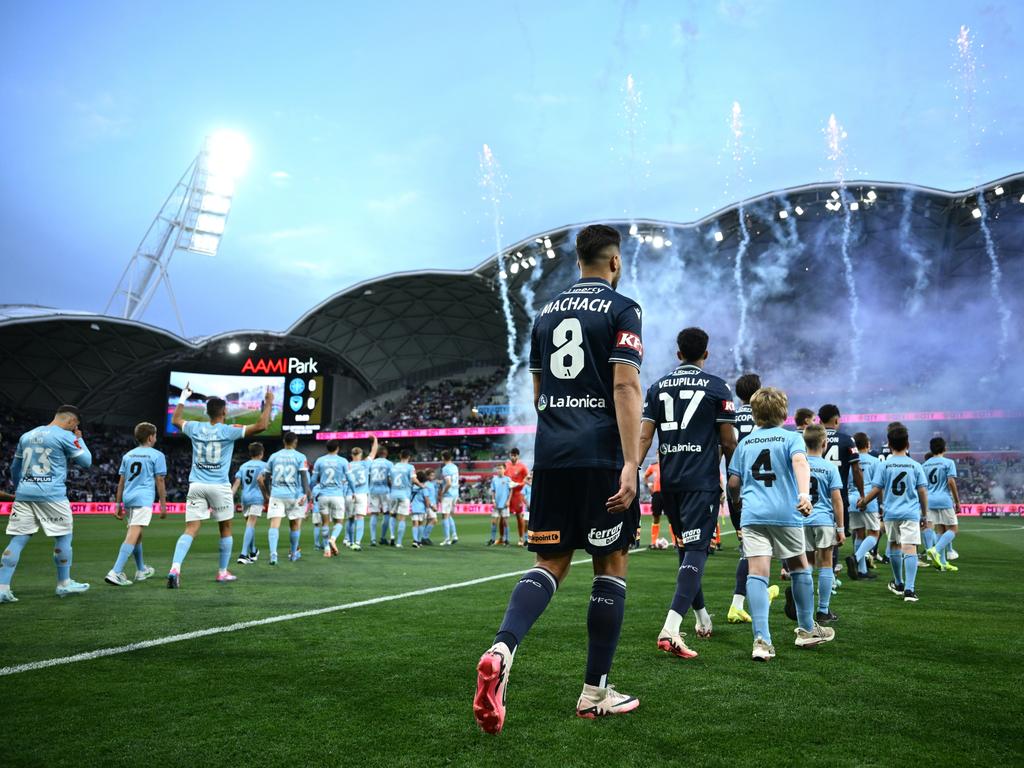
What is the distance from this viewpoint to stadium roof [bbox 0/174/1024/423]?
1591 inches

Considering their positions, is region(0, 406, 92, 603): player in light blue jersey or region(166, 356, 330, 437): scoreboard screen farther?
region(166, 356, 330, 437): scoreboard screen

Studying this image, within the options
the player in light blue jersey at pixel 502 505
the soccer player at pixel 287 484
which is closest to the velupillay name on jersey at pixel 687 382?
the soccer player at pixel 287 484

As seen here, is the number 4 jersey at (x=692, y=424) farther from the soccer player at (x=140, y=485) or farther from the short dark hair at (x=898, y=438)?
the soccer player at (x=140, y=485)

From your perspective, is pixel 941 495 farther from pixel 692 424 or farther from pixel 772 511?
pixel 772 511

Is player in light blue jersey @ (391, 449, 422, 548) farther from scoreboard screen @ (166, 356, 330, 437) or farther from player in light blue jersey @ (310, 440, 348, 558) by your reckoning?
scoreboard screen @ (166, 356, 330, 437)

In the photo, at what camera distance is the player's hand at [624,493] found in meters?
3.32

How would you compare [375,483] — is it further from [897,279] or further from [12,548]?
[897,279]

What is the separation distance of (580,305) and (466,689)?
2254 mm

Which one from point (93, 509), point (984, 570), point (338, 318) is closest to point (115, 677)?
point (984, 570)

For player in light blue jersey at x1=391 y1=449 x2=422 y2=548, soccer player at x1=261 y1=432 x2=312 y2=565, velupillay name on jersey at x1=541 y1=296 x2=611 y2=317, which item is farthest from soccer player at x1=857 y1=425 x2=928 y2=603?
player in light blue jersey at x1=391 y1=449 x2=422 y2=548

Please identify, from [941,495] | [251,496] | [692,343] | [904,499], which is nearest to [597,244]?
[692,343]

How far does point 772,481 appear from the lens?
5156 millimetres

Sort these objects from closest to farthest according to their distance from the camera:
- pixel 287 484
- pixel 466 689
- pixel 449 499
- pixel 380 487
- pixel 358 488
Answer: pixel 466 689 → pixel 287 484 → pixel 358 488 → pixel 380 487 → pixel 449 499

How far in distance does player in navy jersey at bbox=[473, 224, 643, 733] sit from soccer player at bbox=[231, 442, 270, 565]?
10.1 metres
